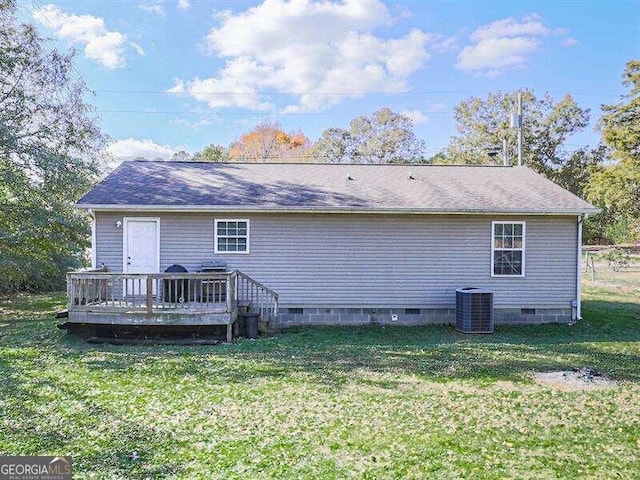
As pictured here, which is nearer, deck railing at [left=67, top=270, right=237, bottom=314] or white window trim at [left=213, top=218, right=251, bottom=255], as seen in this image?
deck railing at [left=67, top=270, right=237, bottom=314]

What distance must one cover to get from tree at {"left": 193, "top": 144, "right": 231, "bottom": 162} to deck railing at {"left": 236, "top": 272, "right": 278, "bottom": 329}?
91.3 ft

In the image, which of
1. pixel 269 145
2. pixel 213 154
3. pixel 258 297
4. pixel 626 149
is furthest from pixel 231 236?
pixel 213 154

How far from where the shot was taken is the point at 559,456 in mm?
3672

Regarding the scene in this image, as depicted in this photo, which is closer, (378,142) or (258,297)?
(258,297)

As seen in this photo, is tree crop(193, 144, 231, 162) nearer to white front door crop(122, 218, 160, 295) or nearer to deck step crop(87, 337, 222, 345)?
white front door crop(122, 218, 160, 295)

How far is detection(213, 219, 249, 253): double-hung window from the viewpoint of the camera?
9.91 metres

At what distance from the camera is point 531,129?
3241 centimetres

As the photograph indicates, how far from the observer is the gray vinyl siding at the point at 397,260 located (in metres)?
10.0

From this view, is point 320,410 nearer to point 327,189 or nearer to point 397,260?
point 397,260

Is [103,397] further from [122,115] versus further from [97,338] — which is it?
[122,115]

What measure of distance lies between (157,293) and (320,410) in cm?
603

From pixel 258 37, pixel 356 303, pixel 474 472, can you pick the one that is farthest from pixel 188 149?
pixel 474 472

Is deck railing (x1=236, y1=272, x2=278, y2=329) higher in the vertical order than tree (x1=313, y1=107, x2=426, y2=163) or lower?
lower

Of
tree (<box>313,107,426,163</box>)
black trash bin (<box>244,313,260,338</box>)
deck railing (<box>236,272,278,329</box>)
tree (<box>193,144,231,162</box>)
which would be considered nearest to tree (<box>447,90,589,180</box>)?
tree (<box>313,107,426,163</box>)
